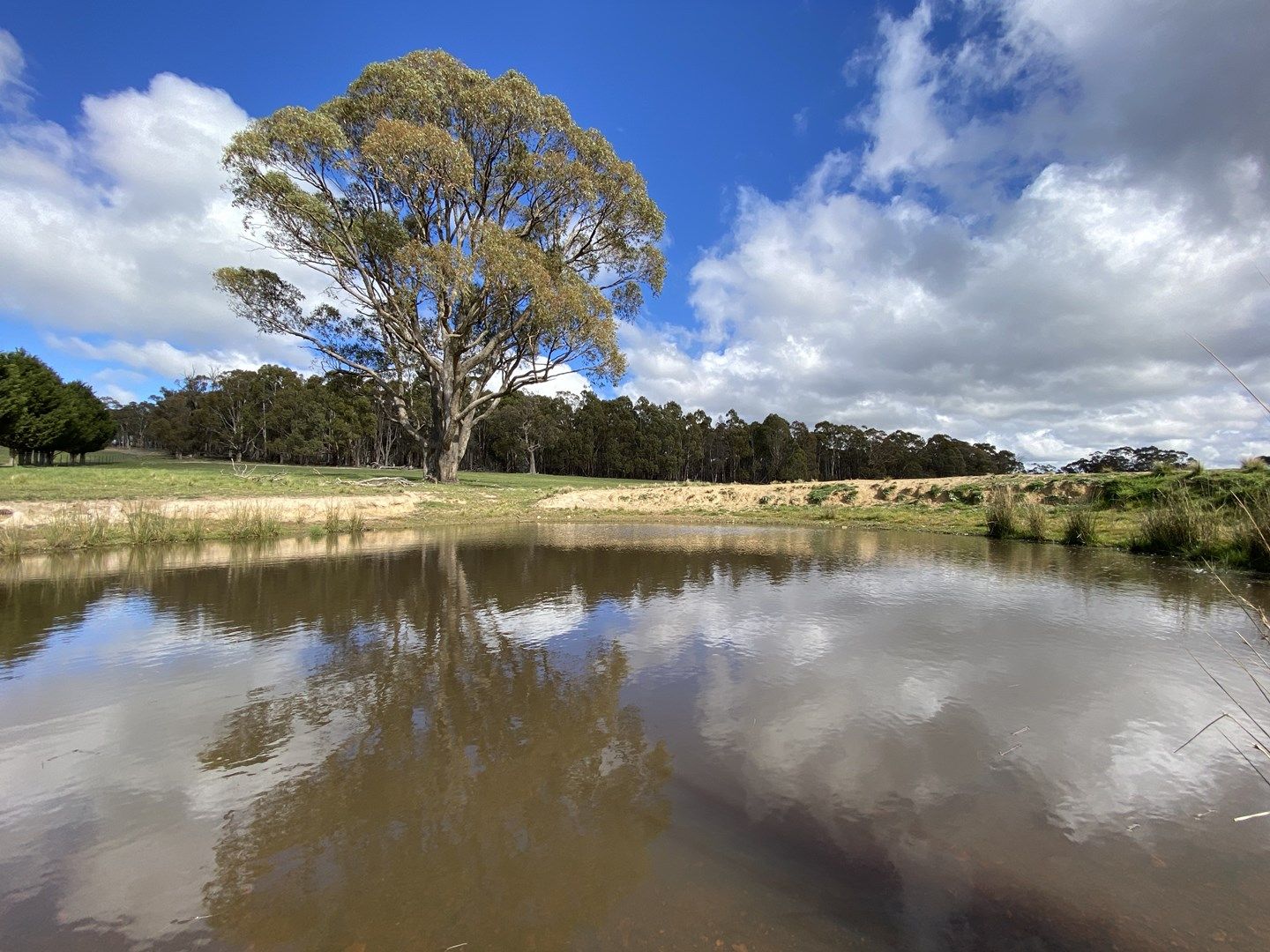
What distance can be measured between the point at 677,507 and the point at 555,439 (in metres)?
63.3

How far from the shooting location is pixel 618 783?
2.74 meters

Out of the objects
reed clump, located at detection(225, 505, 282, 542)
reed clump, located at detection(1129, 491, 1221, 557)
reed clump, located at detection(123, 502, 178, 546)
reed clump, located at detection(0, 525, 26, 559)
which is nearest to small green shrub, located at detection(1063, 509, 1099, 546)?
reed clump, located at detection(1129, 491, 1221, 557)

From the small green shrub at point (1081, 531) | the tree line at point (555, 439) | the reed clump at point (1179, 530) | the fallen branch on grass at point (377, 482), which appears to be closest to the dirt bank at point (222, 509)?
the fallen branch on grass at point (377, 482)

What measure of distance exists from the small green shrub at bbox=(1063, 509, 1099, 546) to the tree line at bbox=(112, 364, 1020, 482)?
202ft

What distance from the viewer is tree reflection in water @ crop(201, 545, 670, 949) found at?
75.0 inches

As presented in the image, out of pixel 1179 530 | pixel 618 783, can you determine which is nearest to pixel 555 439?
pixel 1179 530

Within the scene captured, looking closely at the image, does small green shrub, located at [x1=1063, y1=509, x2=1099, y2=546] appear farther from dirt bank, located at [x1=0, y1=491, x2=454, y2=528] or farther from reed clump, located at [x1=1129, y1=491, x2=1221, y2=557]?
dirt bank, located at [x1=0, y1=491, x2=454, y2=528]

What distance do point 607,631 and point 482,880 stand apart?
130 inches

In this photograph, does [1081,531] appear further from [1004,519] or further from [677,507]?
[677,507]

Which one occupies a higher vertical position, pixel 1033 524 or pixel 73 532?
pixel 73 532

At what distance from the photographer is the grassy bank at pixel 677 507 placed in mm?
9992

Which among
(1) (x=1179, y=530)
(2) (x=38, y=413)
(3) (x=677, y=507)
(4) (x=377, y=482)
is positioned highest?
(2) (x=38, y=413)

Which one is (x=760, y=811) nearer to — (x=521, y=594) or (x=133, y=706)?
(x=133, y=706)

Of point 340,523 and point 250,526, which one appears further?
point 340,523
